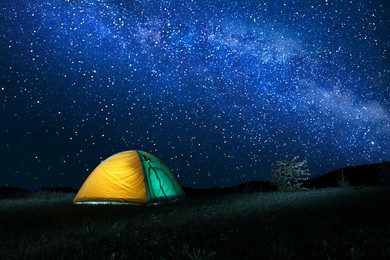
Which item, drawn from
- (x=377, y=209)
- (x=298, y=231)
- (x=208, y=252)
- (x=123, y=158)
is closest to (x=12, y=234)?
(x=208, y=252)

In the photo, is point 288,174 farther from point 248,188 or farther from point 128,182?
point 128,182

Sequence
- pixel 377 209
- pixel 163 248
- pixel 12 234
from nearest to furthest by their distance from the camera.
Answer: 1. pixel 163 248
2. pixel 12 234
3. pixel 377 209

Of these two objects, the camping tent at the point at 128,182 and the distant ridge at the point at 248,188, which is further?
the distant ridge at the point at 248,188

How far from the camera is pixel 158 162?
14.5 meters

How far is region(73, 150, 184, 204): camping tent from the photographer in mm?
12242

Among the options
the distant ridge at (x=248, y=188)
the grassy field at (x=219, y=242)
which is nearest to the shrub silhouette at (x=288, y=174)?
the distant ridge at (x=248, y=188)

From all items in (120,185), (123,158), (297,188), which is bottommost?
(297,188)

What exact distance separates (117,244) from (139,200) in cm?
742

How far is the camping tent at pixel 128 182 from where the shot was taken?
12.2m

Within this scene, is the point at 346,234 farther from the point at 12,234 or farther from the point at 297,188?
the point at 297,188

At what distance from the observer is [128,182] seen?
12.5m

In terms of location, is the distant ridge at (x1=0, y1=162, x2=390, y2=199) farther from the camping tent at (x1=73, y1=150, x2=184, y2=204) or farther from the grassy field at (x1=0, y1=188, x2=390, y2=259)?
the grassy field at (x1=0, y1=188, x2=390, y2=259)

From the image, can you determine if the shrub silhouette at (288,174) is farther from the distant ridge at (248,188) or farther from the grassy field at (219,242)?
the grassy field at (219,242)

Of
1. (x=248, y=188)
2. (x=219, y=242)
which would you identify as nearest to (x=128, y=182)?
(x=219, y=242)
